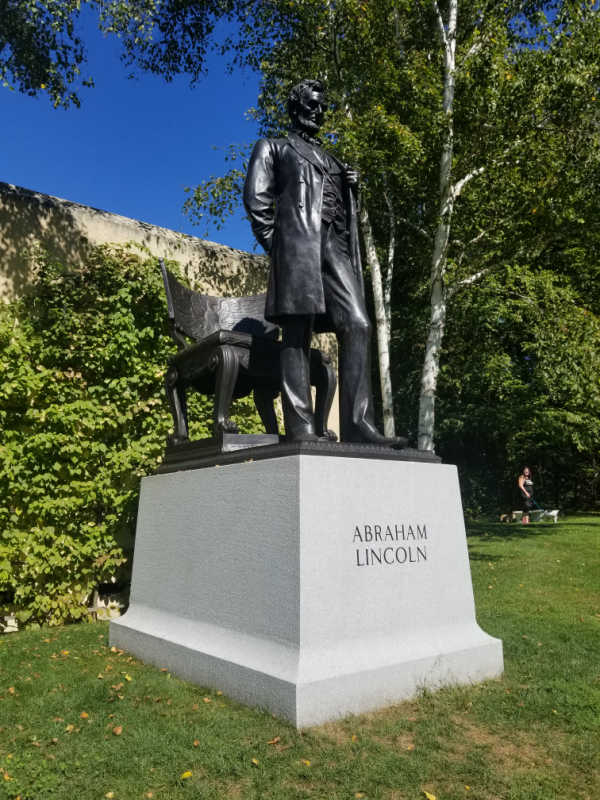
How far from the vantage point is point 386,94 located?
10422 millimetres

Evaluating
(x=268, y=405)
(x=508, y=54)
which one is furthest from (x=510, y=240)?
(x=268, y=405)

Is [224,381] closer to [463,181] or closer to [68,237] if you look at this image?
[68,237]

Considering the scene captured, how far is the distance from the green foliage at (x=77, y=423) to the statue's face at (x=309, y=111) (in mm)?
3532

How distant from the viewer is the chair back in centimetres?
557

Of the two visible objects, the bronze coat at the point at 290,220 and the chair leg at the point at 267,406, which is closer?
the bronze coat at the point at 290,220

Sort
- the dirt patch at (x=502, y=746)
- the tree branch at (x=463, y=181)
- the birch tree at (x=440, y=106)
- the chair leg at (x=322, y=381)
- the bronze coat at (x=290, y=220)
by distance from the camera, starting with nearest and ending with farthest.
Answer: the dirt patch at (x=502, y=746)
the bronze coat at (x=290, y=220)
the chair leg at (x=322, y=381)
the birch tree at (x=440, y=106)
the tree branch at (x=463, y=181)

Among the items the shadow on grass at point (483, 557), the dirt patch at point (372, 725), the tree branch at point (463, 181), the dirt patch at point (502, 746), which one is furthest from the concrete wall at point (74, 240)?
the dirt patch at point (502, 746)

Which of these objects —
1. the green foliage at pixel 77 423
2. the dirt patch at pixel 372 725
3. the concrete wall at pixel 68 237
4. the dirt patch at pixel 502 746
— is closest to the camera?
the dirt patch at pixel 502 746

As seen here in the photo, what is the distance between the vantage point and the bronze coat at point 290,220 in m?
4.36

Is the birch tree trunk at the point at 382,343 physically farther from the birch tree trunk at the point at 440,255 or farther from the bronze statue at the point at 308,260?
the bronze statue at the point at 308,260

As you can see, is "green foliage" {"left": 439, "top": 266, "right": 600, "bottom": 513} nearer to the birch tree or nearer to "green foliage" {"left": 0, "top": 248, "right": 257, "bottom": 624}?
the birch tree

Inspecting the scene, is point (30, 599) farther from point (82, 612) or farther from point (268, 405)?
point (268, 405)

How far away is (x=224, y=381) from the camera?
15.8 ft

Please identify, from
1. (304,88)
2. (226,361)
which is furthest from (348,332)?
(304,88)
